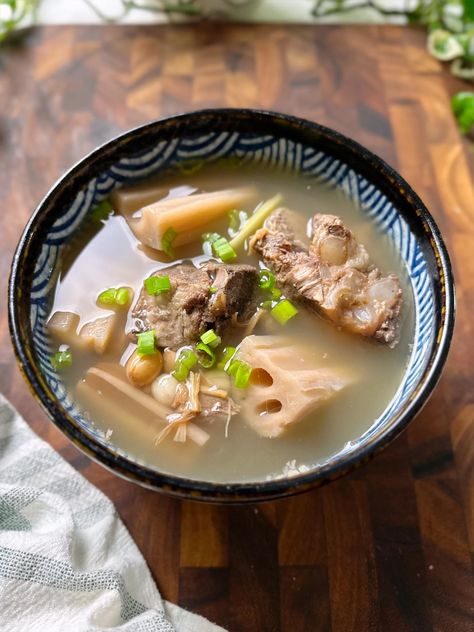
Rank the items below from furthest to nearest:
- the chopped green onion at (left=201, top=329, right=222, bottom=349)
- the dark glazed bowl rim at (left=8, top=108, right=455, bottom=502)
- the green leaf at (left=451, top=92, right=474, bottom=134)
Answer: the green leaf at (left=451, top=92, right=474, bottom=134) → the chopped green onion at (left=201, top=329, right=222, bottom=349) → the dark glazed bowl rim at (left=8, top=108, right=455, bottom=502)

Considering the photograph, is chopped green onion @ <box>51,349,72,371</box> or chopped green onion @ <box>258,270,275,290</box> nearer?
chopped green onion @ <box>51,349,72,371</box>

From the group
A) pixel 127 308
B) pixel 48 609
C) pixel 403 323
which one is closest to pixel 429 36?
pixel 403 323

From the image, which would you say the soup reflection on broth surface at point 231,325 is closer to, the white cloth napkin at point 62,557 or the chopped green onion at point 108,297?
the chopped green onion at point 108,297

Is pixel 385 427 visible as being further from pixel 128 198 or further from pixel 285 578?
pixel 128 198

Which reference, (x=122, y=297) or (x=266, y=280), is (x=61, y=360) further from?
(x=266, y=280)

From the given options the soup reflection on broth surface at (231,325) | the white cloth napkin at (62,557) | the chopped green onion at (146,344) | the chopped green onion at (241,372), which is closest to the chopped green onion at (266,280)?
the soup reflection on broth surface at (231,325)

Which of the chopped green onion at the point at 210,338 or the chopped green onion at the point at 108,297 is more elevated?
the chopped green onion at the point at 108,297

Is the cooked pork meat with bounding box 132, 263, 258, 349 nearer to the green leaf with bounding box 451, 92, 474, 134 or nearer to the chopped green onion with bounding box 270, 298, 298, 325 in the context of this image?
the chopped green onion with bounding box 270, 298, 298, 325

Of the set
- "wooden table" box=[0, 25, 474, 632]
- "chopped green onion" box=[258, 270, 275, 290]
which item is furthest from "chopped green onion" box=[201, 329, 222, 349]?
"wooden table" box=[0, 25, 474, 632]
